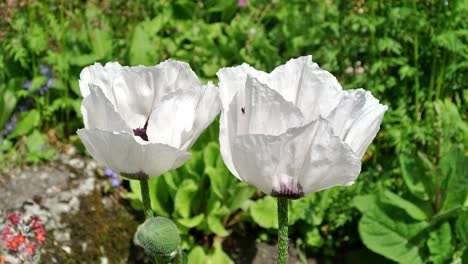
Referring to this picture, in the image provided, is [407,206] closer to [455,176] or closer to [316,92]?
[455,176]

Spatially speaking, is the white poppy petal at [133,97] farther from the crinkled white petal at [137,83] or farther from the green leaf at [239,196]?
the green leaf at [239,196]

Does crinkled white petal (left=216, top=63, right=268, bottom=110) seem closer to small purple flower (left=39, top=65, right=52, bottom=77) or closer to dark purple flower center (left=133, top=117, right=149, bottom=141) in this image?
dark purple flower center (left=133, top=117, right=149, bottom=141)

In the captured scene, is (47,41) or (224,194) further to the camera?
(47,41)

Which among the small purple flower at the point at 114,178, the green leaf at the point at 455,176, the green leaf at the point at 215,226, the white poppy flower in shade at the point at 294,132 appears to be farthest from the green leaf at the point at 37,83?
the white poppy flower in shade at the point at 294,132

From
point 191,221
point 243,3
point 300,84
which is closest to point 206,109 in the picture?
point 300,84

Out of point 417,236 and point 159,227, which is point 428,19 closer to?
point 417,236


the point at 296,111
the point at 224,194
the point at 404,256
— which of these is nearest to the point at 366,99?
the point at 296,111
